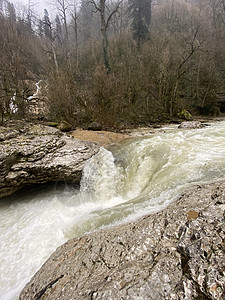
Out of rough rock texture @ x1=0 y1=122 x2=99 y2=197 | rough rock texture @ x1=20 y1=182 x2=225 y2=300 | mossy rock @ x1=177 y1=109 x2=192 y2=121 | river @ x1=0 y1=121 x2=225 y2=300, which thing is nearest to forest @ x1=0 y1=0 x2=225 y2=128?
mossy rock @ x1=177 y1=109 x2=192 y2=121

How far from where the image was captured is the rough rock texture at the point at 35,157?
351 cm

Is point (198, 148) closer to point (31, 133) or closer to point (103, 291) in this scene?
point (103, 291)

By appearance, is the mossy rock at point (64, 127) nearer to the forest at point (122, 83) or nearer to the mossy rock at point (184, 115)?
the forest at point (122, 83)

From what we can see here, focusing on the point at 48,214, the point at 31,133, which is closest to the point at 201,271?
the point at 48,214

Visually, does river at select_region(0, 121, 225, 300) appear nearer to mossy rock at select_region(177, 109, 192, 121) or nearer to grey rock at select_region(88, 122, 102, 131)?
grey rock at select_region(88, 122, 102, 131)

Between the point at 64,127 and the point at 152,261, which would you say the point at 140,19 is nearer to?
the point at 64,127

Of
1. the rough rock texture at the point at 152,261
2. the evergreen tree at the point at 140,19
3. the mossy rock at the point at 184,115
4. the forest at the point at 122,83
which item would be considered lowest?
the rough rock texture at the point at 152,261

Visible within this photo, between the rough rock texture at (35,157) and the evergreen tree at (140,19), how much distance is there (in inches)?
649

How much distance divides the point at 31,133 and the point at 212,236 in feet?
15.0

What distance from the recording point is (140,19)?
55.6 ft

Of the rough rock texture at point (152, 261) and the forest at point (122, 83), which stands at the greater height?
the forest at point (122, 83)

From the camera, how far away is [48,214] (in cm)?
336

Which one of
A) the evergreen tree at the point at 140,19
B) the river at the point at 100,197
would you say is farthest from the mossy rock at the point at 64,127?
the evergreen tree at the point at 140,19

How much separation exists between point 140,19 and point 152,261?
22.3 metres
